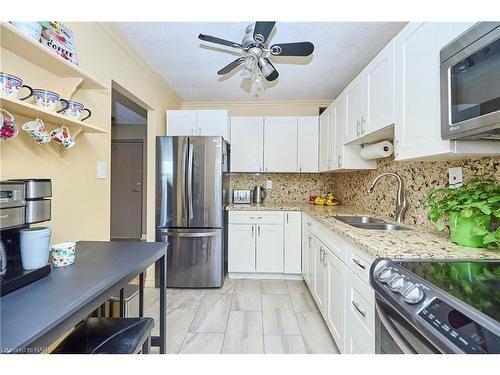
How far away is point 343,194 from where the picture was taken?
3.37m

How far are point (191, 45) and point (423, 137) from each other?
1937 millimetres

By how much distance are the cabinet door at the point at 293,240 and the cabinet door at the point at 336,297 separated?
3.36 feet

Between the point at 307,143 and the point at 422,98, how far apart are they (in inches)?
82.8

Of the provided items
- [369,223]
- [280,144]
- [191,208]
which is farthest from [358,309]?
[280,144]

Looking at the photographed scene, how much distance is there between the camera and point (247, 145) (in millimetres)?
3375

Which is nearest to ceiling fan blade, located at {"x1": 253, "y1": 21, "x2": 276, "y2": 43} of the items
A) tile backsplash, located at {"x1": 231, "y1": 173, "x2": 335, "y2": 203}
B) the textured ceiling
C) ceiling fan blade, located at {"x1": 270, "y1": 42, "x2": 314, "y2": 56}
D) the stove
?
ceiling fan blade, located at {"x1": 270, "y1": 42, "x2": 314, "y2": 56}

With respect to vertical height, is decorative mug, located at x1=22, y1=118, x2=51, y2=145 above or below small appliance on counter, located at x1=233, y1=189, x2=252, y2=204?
above

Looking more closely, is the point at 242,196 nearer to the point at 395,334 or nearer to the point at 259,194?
the point at 259,194

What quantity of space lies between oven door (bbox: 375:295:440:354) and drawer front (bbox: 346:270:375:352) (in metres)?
0.15

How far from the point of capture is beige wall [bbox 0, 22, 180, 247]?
1199 mm

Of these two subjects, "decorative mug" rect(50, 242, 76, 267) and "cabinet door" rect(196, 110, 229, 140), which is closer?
"decorative mug" rect(50, 242, 76, 267)

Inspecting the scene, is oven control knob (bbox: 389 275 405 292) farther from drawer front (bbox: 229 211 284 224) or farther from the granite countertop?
drawer front (bbox: 229 211 284 224)

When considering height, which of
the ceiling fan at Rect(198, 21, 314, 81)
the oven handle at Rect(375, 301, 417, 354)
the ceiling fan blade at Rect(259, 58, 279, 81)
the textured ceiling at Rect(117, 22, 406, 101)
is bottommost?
the oven handle at Rect(375, 301, 417, 354)
